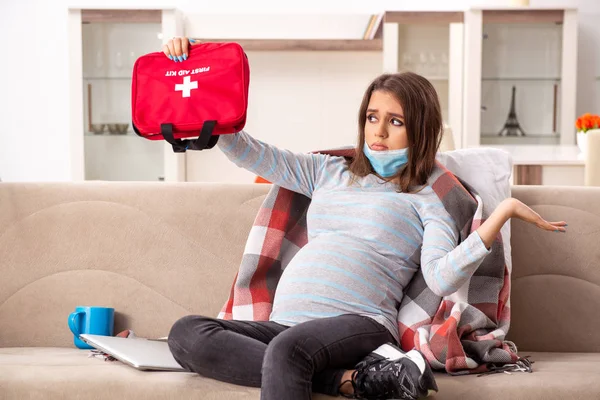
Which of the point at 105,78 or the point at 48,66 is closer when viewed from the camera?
the point at 105,78

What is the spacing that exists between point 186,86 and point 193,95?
1.3 inches

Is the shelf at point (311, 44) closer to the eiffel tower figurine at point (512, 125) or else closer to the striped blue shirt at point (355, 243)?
the eiffel tower figurine at point (512, 125)

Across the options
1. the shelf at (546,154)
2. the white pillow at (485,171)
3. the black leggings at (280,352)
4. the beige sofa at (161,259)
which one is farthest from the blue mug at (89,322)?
the shelf at (546,154)

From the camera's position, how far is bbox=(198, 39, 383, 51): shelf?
4.81m

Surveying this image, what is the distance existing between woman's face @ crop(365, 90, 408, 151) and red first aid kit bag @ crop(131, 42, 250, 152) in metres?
0.34

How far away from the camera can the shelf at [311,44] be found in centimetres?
481

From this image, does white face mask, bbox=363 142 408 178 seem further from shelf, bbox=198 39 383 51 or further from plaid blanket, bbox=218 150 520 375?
shelf, bbox=198 39 383 51

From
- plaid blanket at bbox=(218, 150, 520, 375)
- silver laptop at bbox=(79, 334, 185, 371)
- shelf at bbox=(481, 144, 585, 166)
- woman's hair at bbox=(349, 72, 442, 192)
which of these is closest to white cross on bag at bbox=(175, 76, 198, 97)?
plaid blanket at bbox=(218, 150, 520, 375)

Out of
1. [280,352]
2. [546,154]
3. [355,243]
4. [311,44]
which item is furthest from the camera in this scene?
[311,44]

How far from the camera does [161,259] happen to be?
2062 mm

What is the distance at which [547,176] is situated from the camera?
12.9 ft

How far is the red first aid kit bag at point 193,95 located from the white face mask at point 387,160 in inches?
14.0

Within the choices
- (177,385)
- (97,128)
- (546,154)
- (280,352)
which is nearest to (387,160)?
(280,352)

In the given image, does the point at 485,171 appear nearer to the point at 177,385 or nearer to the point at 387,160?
the point at 387,160
